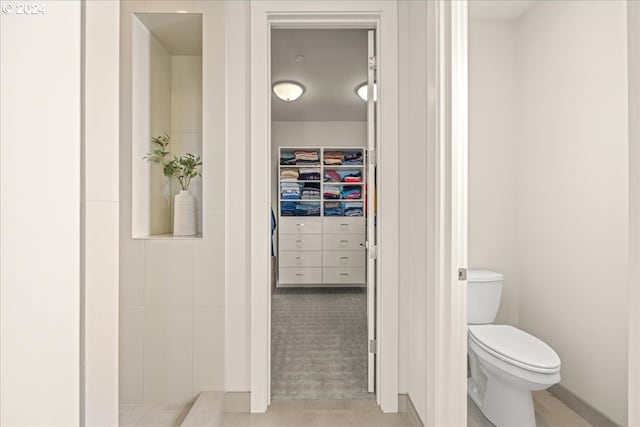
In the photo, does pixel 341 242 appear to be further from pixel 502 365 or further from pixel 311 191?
pixel 502 365

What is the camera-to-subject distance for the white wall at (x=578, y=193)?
1.92 meters

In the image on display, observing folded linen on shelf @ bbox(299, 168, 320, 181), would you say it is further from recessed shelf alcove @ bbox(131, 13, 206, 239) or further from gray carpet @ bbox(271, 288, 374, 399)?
recessed shelf alcove @ bbox(131, 13, 206, 239)

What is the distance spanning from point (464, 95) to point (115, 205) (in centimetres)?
136

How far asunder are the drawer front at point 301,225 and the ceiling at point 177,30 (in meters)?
2.96

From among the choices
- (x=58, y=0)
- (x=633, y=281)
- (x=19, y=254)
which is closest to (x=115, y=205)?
(x=19, y=254)

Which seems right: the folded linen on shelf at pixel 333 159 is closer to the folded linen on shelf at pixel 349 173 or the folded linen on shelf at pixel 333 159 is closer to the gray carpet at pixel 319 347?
the folded linen on shelf at pixel 349 173

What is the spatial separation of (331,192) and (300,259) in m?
1.06

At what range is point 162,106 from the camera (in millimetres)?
2535

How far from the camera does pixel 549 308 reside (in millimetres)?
2389

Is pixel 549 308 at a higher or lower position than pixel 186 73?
lower

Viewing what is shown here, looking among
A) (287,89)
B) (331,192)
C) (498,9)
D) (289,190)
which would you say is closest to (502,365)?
(498,9)

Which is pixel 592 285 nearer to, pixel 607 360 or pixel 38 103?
pixel 607 360

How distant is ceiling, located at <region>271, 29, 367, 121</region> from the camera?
3174 mm

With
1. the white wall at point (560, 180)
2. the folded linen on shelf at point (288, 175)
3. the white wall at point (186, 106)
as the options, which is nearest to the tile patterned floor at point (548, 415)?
the white wall at point (560, 180)
